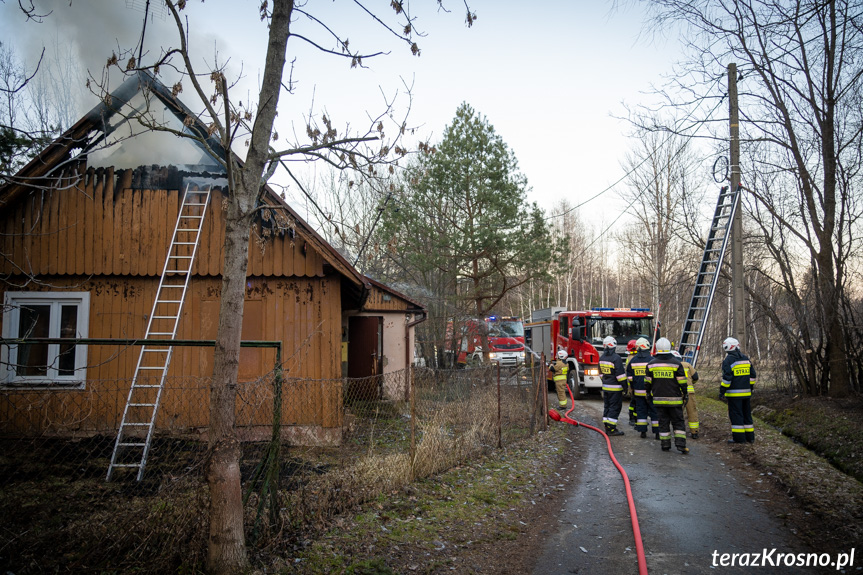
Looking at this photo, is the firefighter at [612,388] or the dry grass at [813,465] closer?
the dry grass at [813,465]

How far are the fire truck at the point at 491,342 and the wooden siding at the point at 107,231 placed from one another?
1343 centimetres

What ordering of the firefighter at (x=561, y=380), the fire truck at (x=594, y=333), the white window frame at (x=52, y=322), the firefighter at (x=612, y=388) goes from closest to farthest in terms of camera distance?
the white window frame at (x=52, y=322) → the firefighter at (x=612, y=388) → the firefighter at (x=561, y=380) → the fire truck at (x=594, y=333)

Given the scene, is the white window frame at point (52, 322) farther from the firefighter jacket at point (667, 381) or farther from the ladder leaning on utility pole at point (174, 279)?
the firefighter jacket at point (667, 381)

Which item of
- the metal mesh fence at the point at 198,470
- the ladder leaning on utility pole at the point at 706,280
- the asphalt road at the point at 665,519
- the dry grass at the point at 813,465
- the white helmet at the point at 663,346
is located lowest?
the asphalt road at the point at 665,519

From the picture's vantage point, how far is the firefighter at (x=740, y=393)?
8953mm

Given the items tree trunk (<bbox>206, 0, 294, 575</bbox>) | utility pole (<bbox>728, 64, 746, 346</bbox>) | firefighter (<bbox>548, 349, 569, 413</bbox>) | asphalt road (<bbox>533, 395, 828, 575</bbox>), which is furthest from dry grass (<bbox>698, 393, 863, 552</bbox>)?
tree trunk (<bbox>206, 0, 294, 575</bbox>)

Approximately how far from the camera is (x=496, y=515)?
5723 mm

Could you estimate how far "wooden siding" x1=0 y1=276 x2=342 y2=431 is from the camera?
910 cm

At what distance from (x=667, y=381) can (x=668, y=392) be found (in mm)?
181

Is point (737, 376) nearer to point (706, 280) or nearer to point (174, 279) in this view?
point (706, 280)

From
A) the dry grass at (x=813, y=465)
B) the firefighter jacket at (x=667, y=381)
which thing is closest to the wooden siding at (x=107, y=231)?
the firefighter jacket at (x=667, y=381)

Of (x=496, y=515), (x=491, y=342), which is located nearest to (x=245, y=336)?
(x=496, y=515)

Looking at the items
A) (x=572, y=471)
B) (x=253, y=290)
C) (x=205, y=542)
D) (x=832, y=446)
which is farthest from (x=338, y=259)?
(x=832, y=446)

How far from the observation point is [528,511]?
19.6 feet
